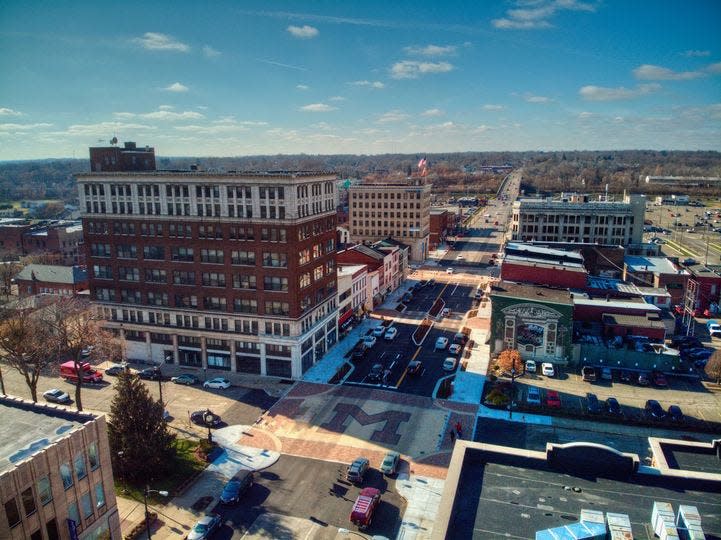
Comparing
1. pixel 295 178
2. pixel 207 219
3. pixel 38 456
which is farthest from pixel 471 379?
pixel 38 456

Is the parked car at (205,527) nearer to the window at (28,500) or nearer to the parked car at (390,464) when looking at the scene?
the window at (28,500)

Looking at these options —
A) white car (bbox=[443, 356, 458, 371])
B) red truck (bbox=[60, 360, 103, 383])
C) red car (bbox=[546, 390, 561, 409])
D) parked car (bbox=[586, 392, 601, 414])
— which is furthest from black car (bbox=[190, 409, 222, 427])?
parked car (bbox=[586, 392, 601, 414])

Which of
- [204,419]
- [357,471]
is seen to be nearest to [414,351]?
[204,419]

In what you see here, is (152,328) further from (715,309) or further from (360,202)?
(715,309)

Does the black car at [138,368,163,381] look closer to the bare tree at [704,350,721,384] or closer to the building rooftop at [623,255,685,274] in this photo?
the bare tree at [704,350,721,384]

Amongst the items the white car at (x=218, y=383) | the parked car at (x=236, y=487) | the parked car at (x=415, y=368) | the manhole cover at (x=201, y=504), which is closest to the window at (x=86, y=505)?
the manhole cover at (x=201, y=504)

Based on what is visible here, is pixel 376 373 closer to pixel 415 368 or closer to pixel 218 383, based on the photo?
pixel 415 368
